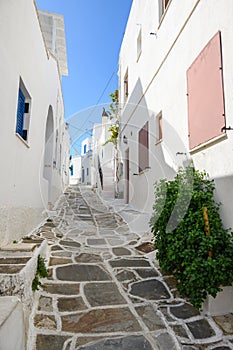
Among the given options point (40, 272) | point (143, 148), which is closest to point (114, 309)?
point (40, 272)

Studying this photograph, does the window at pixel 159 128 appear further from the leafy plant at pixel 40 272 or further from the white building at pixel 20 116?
the leafy plant at pixel 40 272

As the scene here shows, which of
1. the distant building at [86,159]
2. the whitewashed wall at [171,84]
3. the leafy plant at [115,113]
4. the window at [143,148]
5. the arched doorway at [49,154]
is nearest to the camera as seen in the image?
the whitewashed wall at [171,84]

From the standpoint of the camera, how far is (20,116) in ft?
14.8

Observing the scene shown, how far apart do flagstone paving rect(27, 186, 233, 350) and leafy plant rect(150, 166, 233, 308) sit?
31 centimetres

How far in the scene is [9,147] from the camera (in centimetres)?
368

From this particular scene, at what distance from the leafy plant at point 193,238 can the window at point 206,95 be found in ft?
2.12

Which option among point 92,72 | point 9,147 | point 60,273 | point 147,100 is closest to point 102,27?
point 92,72

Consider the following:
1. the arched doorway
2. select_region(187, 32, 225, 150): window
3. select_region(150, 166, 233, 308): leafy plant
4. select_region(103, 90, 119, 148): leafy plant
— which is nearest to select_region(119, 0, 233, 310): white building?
select_region(187, 32, 225, 150): window

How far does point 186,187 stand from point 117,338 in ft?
6.59

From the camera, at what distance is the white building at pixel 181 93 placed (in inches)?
121

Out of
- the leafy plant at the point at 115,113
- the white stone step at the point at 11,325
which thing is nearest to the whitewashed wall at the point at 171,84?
the white stone step at the point at 11,325

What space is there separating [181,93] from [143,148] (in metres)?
2.78

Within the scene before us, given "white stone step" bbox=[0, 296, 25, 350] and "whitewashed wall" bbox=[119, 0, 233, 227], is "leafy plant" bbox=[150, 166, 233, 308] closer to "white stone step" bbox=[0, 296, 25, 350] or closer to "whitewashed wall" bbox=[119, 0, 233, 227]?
"whitewashed wall" bbox=[119, 0, 233, 227]

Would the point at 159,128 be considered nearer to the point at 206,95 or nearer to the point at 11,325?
the point at 206,95
